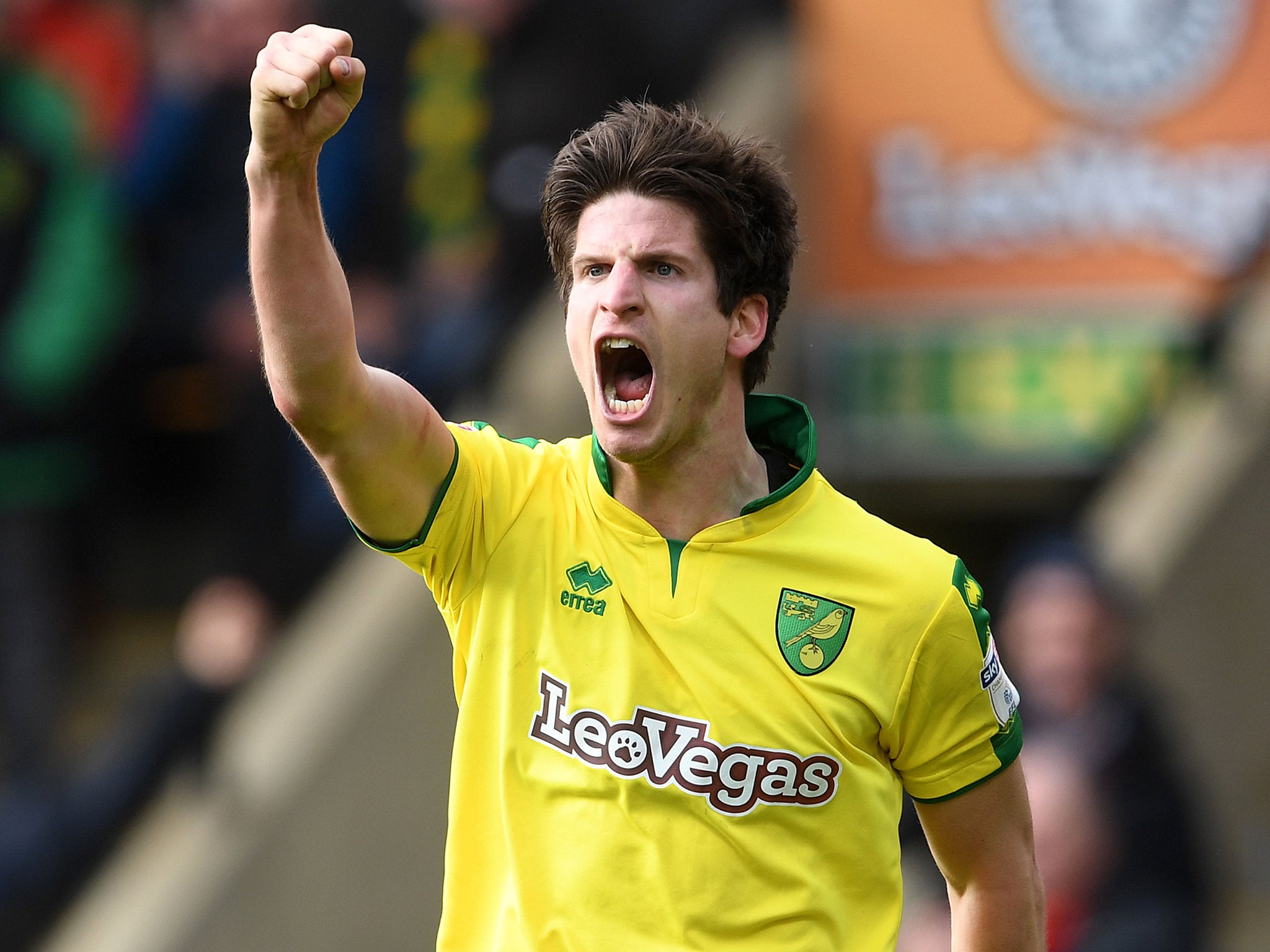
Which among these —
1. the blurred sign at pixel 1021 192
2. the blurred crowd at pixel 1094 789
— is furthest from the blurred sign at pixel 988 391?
the blurred crowd at pixel 1094 789

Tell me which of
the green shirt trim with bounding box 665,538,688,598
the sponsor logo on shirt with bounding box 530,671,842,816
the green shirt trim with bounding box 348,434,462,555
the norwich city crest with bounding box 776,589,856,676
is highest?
the green shirt trim with bounding box 348,434,462,555

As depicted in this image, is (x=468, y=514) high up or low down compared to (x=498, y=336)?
up

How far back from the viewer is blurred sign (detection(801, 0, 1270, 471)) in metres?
7.46

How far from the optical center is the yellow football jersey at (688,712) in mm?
2867

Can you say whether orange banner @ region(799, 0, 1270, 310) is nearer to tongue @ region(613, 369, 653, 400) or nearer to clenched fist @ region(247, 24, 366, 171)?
tongue @ region(613, 369, 653, 400)

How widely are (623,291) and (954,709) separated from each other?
88cm

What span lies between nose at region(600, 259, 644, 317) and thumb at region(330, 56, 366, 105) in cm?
52

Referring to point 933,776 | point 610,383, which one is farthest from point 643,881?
point 610,383

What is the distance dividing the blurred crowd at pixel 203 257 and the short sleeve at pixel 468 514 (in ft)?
13.6

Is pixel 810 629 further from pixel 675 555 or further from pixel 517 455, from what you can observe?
pixel 517 455

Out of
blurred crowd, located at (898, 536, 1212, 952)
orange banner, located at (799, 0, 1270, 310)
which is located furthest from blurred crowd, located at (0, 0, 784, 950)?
blurred crowd, located at (898, 536, 1212, 952)

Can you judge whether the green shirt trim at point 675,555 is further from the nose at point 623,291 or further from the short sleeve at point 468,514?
the nose at point 623,291

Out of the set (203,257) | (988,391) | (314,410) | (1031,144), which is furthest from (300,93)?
(1031,144)

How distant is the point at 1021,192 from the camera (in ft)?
25.5
